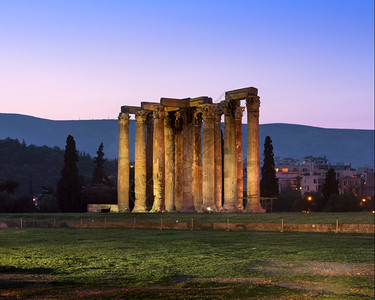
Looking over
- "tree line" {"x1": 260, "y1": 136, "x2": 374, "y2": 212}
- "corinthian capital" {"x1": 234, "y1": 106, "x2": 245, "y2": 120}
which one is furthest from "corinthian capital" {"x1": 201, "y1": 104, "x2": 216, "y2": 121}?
"tree line" {"x1": 260, "y1": 136, "x2": 374, "y2": 212}

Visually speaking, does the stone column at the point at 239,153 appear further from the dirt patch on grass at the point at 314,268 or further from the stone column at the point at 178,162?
the dirt patch on grass at the point at 314,268

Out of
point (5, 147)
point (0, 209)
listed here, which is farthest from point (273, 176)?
point (5, 147)

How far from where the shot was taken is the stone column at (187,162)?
2314 inches

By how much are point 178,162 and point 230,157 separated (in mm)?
9015

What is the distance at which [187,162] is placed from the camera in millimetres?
59594

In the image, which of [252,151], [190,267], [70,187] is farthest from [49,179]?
Answer: [190,267]

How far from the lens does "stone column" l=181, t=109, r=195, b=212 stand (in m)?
58.8

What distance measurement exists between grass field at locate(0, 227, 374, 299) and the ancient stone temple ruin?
23.9m

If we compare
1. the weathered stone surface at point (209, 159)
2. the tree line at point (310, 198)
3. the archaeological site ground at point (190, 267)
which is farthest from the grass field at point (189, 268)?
the tree line at point (310, 198)

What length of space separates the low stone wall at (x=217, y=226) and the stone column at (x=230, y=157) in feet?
37.9

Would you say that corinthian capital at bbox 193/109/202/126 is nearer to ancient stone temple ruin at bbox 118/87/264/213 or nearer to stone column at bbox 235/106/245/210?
ancient stone temple ruin at bbox 118/87/264/213

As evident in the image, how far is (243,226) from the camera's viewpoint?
4072 centimetres

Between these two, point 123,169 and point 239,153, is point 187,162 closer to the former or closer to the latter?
point 239,153

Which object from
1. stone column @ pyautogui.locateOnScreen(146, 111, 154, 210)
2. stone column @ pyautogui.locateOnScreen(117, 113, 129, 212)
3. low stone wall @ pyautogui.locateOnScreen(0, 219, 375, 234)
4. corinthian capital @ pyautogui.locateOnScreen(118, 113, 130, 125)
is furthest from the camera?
stone column @ pyautogui.locateOnScreen(146, 111, 154, 210)
